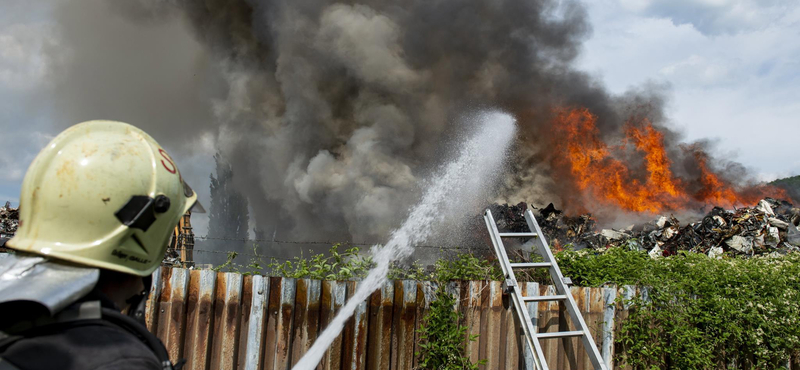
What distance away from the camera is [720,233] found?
38.5 ft

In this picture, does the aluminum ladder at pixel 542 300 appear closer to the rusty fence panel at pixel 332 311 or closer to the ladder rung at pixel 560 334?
the ladder rung at pixel 560 334

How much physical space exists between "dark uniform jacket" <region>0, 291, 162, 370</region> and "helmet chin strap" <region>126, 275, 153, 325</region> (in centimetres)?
23

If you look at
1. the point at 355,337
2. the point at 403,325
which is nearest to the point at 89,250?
the point at 355,337

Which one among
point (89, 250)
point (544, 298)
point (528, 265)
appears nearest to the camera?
point (89, 250)

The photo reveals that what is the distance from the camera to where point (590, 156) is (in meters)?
22.2

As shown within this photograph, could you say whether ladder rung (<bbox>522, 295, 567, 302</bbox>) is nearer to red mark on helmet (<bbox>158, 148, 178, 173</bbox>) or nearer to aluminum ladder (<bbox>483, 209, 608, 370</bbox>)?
aluminum ladder (<bbox>483, 209, 608, 370</bbox>)

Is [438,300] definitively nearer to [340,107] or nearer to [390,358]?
[390,358]

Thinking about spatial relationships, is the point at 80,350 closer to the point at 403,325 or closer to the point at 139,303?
the point at 139,303

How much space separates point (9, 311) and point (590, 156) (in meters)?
23.1

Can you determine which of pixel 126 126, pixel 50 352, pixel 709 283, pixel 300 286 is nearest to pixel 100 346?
pixel 50 352

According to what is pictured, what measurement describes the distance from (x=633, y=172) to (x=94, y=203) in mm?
22873

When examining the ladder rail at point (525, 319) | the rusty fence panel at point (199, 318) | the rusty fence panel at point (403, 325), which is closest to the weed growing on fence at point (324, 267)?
the rusty fence panel at point (403, 325)

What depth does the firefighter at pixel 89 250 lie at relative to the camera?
1132mm

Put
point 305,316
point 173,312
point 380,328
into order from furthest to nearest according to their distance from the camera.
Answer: point 380,328
point 305,316
point 173,312
